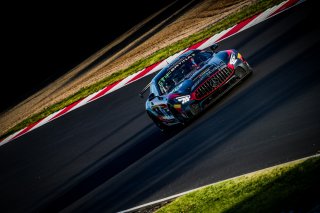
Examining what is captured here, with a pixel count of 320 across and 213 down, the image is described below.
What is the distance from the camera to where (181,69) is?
11.4m

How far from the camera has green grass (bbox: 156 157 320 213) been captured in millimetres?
5344

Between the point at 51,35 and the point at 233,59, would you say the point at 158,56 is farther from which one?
the point at 51,35

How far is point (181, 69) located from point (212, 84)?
1.28 m

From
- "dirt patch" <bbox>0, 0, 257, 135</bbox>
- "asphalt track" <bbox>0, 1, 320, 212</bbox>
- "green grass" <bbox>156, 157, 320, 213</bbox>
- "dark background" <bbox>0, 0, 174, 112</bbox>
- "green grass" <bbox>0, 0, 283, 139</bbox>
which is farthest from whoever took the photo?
"dark background" <bbox>0, 0, 174, 112</bbox>

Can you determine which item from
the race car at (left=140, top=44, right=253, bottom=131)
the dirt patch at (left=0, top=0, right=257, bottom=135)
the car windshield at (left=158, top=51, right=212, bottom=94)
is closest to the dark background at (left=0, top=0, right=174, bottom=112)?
the dirt patch at (left=0, top=0, right=257, bottom=135)

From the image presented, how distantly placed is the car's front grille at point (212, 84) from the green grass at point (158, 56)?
23.5ft

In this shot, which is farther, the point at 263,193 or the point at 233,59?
the point at 233,59

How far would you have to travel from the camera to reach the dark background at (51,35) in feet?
106

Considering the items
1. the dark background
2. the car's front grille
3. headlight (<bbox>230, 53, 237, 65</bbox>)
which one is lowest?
the car's front grille

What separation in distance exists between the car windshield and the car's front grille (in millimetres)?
688

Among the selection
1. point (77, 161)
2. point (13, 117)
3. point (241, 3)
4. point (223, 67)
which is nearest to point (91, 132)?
point (77, 161)

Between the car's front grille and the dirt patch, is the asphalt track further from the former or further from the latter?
the dirt patch

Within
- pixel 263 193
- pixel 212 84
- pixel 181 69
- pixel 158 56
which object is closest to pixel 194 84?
pixel 212 84

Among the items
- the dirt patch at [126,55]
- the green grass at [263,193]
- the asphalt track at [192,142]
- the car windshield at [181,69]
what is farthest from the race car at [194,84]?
the dirt patch at [126,55]
